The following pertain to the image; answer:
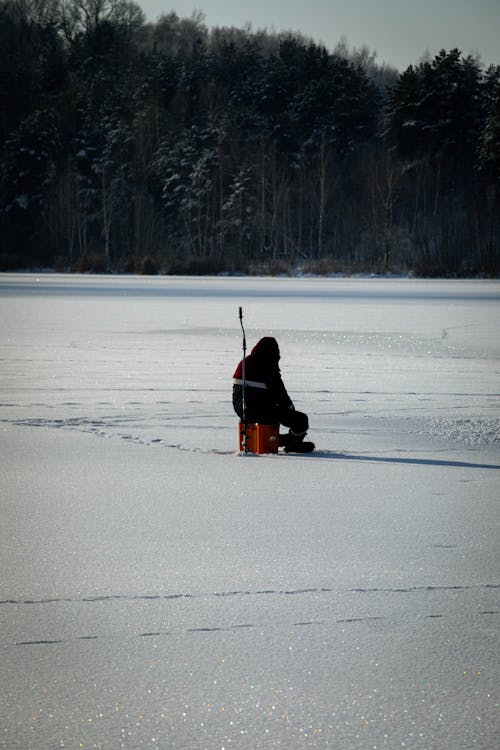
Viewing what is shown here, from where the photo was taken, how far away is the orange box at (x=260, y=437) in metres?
5.87

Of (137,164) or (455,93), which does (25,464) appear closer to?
(455,93)

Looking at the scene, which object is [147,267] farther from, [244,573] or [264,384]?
[244,573]

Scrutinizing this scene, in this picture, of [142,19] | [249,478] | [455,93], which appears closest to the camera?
[249,478]

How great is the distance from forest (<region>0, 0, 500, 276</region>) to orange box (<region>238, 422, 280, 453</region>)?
41.9 metres

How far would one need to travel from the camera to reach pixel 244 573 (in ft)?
11.6

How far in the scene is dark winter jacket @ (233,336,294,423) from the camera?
5785mm

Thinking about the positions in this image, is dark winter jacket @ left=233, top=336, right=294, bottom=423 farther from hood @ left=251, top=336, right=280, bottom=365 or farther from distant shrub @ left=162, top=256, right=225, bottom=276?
distant shrub @ left=162, top=256, right=225, bottom=276

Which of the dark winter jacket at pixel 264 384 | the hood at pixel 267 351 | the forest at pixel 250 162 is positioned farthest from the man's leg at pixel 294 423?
the forest at pixel 250 162

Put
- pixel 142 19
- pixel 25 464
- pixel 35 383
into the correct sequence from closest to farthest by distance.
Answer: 1. pixel 25 464
2. pixel 35 383
3. pixel 142 19

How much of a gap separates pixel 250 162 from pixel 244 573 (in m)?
55.1

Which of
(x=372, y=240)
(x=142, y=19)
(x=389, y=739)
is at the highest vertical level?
(x=142, y=19)

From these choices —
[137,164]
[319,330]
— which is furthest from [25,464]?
[137,164]

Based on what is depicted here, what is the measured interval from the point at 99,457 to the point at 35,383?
11.6 feet

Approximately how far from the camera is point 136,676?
265cm
